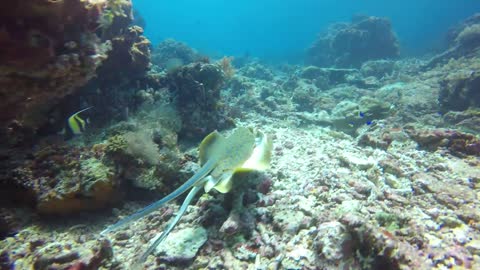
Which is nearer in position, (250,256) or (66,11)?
(250,256)

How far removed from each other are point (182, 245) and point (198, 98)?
4.58m

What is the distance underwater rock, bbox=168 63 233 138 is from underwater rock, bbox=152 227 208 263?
362cm

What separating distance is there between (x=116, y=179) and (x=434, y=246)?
4.40 metres

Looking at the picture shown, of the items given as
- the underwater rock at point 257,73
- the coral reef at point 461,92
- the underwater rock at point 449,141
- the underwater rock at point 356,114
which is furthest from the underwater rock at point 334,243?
the underwater rock at point 257,73

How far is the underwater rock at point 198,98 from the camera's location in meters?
6.99

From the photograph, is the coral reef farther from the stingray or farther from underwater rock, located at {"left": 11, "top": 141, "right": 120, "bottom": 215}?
underwater rock, located at {"left": 11, "top": 141, "right": 120, "bottom": 215}

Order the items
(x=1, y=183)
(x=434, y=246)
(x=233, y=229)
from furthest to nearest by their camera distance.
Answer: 1. (x=1, y=183)
2. (x=233, y=229)
3. (x=434, y=246)

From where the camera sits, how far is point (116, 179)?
4.29 metres

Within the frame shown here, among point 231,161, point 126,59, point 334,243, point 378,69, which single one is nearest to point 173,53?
point 126,59

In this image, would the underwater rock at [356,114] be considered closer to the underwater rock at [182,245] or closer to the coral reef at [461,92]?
the coral reef at [461,92]

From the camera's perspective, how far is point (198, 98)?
725cm

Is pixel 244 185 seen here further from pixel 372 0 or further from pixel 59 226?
pixel 372 0

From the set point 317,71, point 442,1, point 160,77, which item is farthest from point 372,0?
point 160,77

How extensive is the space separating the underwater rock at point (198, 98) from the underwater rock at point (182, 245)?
11.9ft
